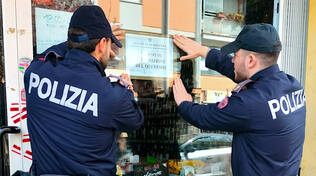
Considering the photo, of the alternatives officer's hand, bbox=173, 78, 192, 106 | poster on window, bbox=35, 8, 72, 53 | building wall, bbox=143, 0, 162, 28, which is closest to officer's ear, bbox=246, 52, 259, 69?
officer's hand, bbox=173, 78, 192, 106

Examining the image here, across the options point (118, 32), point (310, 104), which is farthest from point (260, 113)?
point (310, 104)

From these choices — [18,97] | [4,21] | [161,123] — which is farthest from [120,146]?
[4,21]

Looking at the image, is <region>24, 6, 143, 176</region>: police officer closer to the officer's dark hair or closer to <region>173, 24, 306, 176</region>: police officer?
the officer's dark hair

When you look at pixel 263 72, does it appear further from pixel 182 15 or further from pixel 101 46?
pixel 182 15

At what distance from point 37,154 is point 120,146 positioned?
0.91 metres

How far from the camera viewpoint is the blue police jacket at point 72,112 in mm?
1251

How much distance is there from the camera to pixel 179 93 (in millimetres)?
1998

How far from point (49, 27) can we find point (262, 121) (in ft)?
5.12

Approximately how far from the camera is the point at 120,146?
2.16 meters

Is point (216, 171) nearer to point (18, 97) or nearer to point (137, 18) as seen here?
point (137, 18)

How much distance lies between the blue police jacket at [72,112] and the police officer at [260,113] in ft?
1.92

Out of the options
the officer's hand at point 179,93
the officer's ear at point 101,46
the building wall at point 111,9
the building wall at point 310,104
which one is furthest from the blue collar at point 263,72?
the building wall at point 310,104

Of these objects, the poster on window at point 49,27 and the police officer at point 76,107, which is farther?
the poster on window at point 49,27

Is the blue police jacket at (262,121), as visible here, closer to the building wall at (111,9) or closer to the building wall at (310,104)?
the building wall at (111,9)
